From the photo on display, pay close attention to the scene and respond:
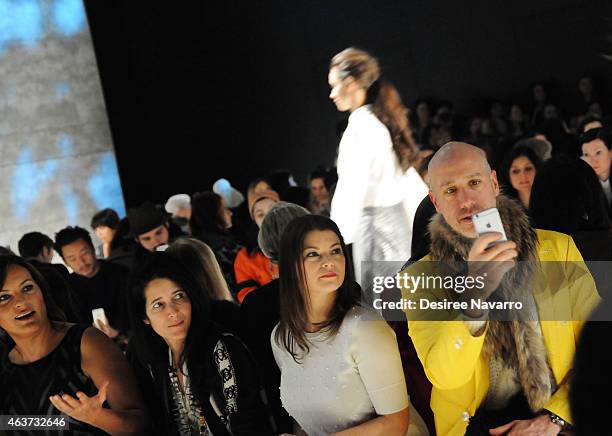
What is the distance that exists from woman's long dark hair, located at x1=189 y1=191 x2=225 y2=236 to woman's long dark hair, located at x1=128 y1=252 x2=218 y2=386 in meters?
1.99

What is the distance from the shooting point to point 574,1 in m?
7.29

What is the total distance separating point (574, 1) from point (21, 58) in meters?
5.00

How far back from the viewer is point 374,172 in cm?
385

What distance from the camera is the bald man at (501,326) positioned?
222 centimetres

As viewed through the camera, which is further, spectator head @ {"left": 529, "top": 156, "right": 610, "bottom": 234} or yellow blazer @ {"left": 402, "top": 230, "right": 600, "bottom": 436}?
spectator head @ {"left": 529, "top": 156, "right": 610, "bottom": 234}

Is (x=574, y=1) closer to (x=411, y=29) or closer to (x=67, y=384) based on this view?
(x=411, y=29)

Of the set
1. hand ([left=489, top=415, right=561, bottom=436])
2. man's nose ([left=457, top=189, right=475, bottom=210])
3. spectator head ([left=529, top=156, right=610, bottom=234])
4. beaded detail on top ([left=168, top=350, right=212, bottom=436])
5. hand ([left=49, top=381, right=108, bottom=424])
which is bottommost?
hand ([left=489, top=415, right=561, bottom=436])

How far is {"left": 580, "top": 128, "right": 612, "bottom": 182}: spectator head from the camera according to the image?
4.18 metres

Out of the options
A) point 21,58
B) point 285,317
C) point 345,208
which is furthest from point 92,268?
point 21,58

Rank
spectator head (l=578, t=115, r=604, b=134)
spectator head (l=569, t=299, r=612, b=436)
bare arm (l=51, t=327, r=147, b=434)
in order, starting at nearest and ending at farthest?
spectator head (l=569, t=299, r=612, b=436) < bare arm (l=51, t=327, r=147, b=434) < spectator head (l=578, t=115, r=604, b=134)

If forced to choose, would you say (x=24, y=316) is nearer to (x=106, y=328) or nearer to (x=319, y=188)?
(x=106, y=328)

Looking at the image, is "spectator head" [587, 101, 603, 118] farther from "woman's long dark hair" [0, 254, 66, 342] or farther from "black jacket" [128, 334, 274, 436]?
"woman's long dark hair" [0, 254, 66, 342]

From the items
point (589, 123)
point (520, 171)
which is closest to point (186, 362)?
point (520, 171)

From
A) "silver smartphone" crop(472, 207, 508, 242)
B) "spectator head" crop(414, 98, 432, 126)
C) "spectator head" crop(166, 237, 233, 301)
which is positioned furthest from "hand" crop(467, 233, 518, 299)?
"spectator head" crop(414, 98, 432, 126)
